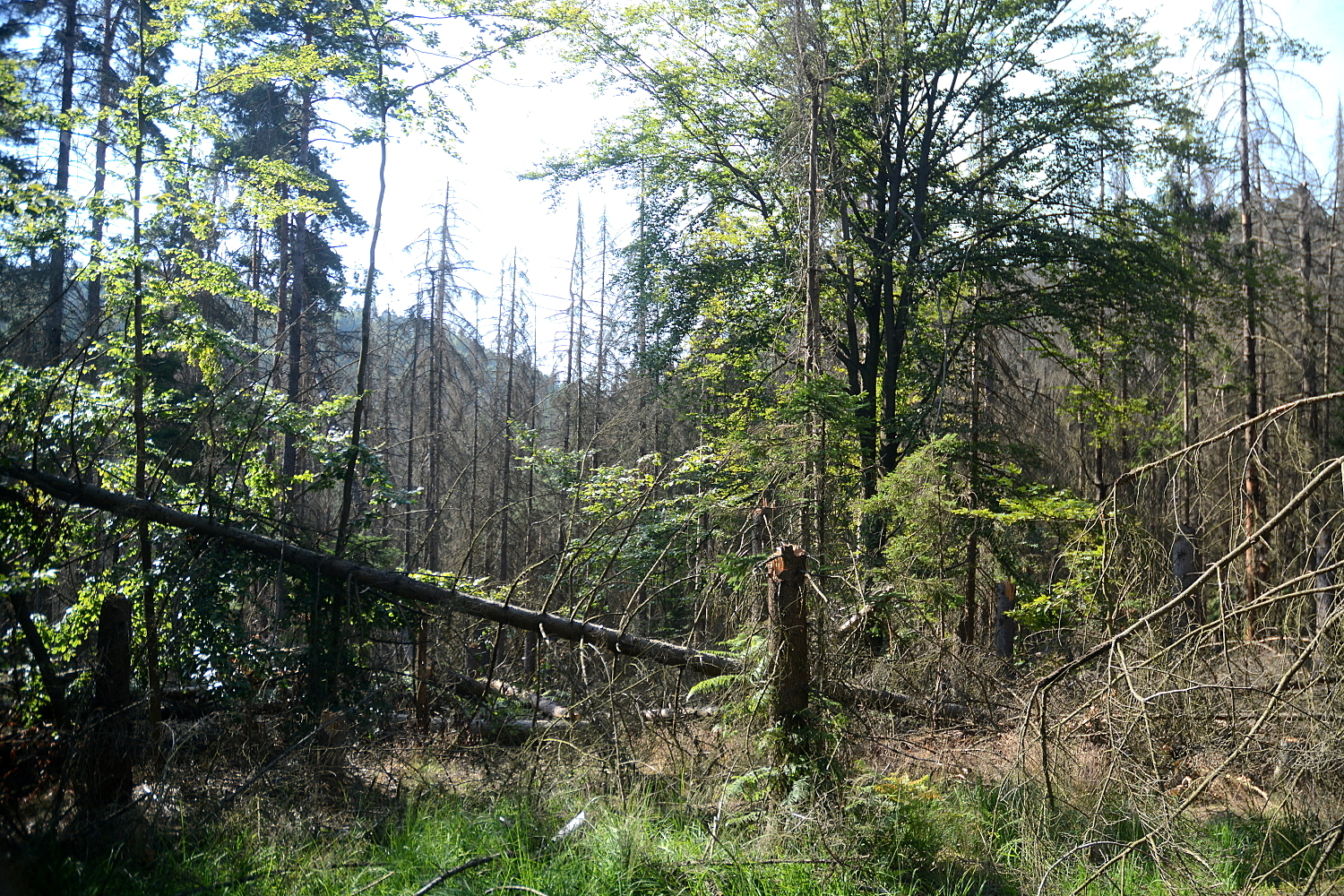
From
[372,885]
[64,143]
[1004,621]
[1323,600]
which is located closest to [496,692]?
[372,885]

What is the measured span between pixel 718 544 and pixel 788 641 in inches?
148

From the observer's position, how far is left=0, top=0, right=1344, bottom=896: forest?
5.15 metres

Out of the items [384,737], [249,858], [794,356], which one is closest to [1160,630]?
[794,356]

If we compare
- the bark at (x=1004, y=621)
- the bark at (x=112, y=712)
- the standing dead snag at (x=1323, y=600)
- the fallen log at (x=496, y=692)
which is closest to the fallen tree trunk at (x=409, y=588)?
the fallen log at (x=496, y=692)

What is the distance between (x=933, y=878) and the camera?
5.19 metres

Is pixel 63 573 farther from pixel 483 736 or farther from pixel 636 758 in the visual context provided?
pixel 636 758

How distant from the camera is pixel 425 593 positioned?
25.2 ft

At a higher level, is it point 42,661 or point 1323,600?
point 1323,600

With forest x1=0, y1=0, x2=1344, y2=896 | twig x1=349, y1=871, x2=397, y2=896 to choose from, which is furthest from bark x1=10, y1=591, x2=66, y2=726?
twig x1=349, y1=871, x2=397, y2=896

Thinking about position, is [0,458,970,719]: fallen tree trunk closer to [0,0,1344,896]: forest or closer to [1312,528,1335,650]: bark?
[0,0,1344,896]: forest

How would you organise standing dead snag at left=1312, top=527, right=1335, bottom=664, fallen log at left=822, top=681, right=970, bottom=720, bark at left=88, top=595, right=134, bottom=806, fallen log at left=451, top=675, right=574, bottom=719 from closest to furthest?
standing dead snag at left=1312, top=527, right=1335, bottom=664 < bark at left=88, top=595, right=134, bottom=806 < fallen log at left=822, top=681, right=970, bottom=720 < fallen log at left=451, top=675, right=574, bottom=719

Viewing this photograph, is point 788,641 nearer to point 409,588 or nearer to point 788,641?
point 788,641

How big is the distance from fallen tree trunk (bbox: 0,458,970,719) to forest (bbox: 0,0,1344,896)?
0.15 feet

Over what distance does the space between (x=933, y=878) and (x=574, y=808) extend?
2250 millimetres
